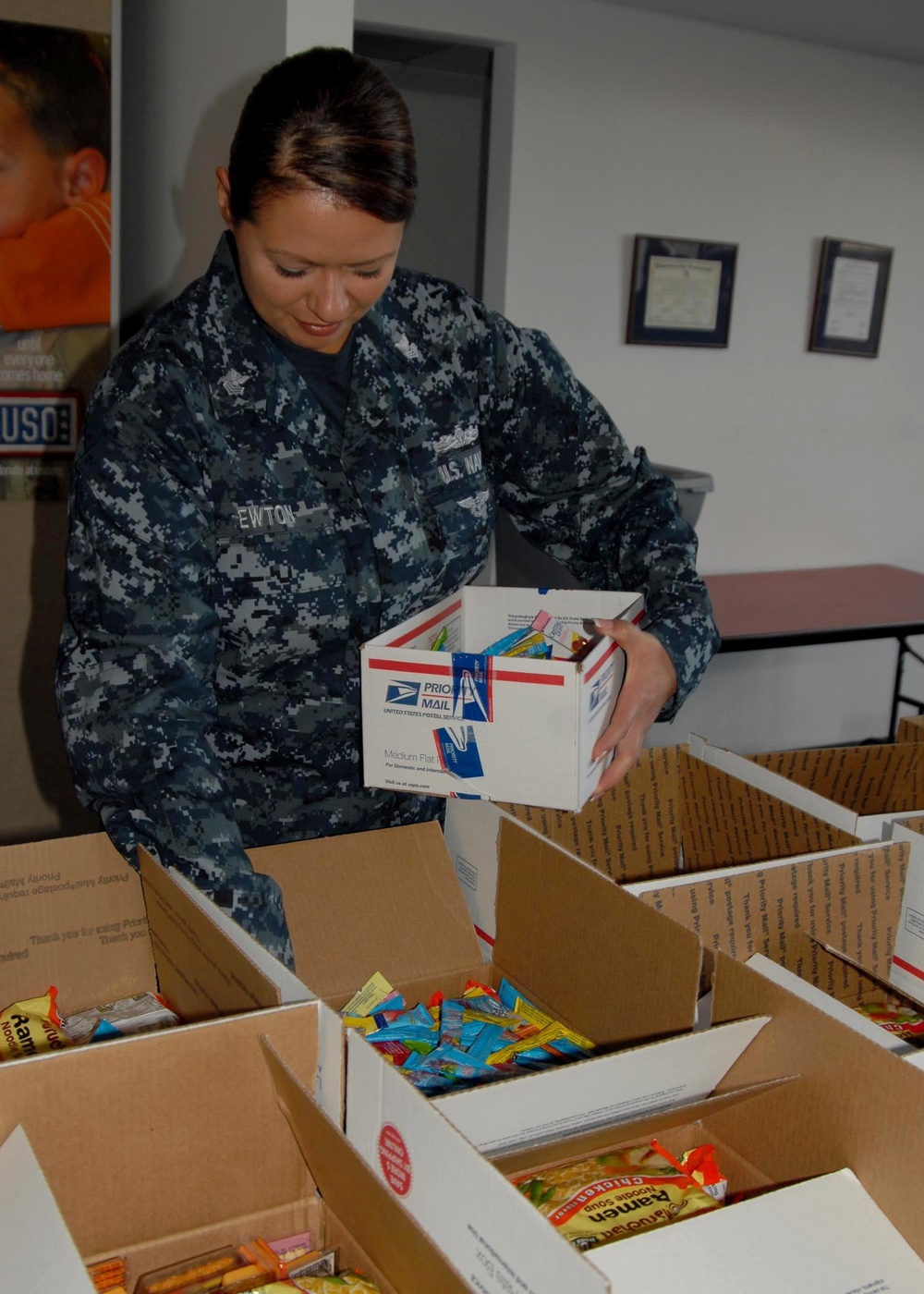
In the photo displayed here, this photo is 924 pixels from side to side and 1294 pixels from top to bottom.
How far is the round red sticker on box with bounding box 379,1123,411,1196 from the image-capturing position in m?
0.76

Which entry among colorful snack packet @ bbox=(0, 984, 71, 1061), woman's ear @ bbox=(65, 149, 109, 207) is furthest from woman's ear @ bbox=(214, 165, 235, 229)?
woman's ear @ bbox=(65, 149, 109, 207)

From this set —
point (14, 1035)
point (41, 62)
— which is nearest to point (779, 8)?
point (41, 62)

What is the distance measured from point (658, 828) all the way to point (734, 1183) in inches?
21.4

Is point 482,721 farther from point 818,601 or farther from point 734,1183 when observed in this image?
point 818,601

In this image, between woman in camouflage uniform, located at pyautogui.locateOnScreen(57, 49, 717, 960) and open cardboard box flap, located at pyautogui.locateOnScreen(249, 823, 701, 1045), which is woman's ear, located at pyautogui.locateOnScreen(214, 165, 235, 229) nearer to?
woman in camouflage uniform, located at pyautogui.locateOnScreen(57, 49, 717, 960)

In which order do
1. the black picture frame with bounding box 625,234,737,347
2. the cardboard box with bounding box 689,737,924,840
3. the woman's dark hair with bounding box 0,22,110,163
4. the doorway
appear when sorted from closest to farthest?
1. the cardboard box with bounding box 689,737,924,840
2. the woman's dark hair with bounding box 0,22,110,163
3. the black picture frame with bounding box 625,234,737,347
4. the doorway

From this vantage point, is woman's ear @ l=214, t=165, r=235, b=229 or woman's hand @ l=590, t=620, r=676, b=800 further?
woman's hand @ l=590, t=620, r=676, b=800

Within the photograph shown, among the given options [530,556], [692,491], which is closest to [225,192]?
[530,556]

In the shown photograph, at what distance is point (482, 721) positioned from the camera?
115 centimetres

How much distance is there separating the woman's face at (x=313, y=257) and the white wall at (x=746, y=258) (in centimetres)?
237

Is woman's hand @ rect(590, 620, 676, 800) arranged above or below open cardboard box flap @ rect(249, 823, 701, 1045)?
above

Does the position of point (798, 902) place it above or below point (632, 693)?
below

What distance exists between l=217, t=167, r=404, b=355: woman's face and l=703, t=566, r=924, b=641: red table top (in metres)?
2.13

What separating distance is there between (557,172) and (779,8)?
2.42 feet
